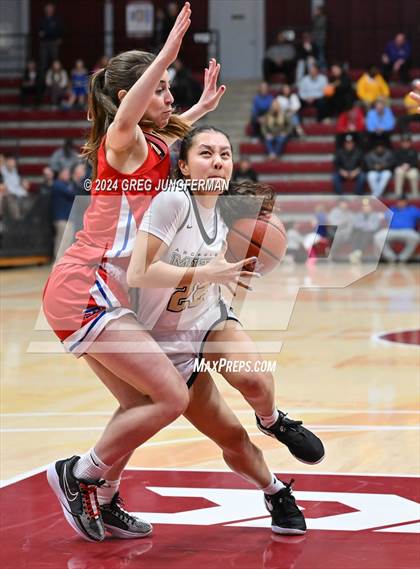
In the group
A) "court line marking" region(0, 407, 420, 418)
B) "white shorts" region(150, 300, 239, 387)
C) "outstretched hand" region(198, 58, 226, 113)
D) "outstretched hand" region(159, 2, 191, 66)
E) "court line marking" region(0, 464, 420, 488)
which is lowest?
"court line marking" region(0, 407, 420, 418)

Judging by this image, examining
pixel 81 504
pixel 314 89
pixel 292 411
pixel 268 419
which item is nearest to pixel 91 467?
pixel 81 504

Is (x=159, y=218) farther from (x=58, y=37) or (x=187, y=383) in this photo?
(x=58, y=37)

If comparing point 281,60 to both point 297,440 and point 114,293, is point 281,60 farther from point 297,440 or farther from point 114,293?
point 114,293

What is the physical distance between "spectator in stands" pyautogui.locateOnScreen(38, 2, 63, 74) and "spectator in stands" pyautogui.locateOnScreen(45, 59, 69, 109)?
0.28 metres

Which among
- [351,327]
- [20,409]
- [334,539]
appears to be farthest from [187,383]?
[351,327]

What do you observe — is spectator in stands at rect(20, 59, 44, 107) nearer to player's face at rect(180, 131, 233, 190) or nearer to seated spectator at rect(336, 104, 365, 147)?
seated spectator at rect(336, 104, 365, 147)

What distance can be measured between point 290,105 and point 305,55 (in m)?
1.58

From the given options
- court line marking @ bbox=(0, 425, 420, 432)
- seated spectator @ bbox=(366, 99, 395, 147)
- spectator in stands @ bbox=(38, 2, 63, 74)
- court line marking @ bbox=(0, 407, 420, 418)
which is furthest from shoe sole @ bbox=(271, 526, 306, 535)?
spectator in stands @ bbox=(38, 2, 63, 74)

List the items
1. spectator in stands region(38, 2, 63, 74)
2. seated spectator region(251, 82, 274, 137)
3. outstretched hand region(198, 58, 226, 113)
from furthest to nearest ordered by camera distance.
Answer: spectator in stands region(38, 2, 63, 74) → seated spectator region(251, 82, 274, 137) → outstretched hand region(198, 58, 226, 113)

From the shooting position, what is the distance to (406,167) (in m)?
20.4

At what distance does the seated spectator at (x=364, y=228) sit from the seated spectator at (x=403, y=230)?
137 mm

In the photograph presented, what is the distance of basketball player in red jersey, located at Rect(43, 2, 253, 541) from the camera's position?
4070mm

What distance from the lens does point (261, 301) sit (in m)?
13.2

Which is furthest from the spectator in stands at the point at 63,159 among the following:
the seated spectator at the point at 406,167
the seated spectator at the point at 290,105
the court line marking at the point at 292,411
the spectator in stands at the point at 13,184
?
the court line marking at the point at 292,411
